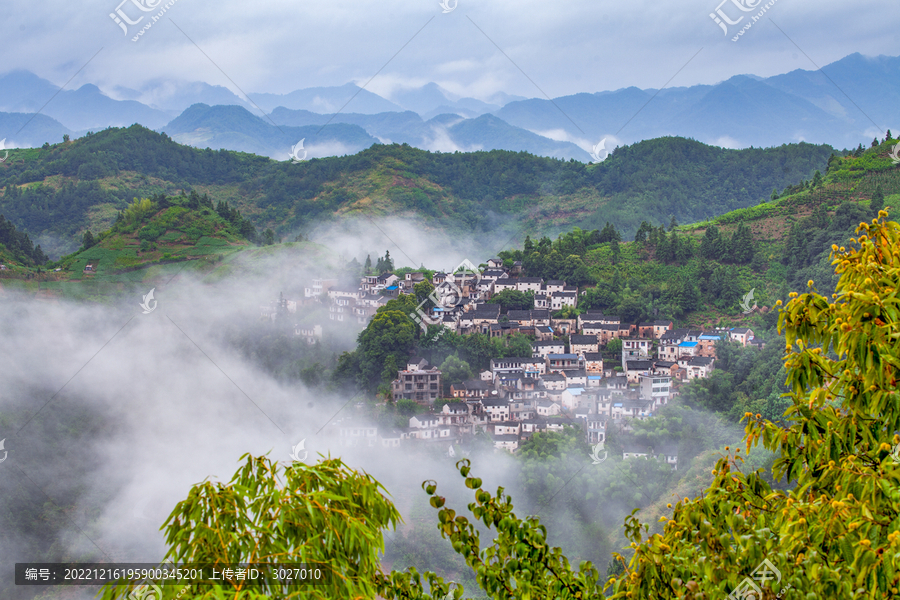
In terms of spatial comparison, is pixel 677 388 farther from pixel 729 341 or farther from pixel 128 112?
pixel 128 112

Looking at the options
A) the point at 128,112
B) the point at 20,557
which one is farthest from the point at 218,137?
the point at 20,557

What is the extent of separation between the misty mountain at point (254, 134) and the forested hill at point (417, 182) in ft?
121

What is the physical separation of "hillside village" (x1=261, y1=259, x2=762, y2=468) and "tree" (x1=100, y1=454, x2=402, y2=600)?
13437 millimetres

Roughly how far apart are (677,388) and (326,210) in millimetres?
32578

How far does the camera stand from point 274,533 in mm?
1645

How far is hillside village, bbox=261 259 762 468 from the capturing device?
16.2 meters

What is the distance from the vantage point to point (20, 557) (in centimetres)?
1282

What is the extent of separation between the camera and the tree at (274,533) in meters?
1.62

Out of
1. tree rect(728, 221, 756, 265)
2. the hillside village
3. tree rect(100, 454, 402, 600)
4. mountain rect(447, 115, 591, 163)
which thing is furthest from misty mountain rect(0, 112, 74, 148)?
tree rect(100, 454, 402, 600)

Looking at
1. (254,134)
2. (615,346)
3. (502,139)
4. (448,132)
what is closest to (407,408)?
(615,346)

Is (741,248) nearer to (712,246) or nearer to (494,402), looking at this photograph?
(712,246)

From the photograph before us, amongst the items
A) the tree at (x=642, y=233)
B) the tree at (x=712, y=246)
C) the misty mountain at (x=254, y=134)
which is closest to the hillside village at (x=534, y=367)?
the tree at (x=712, y=246)

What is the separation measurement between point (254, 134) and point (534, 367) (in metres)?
87.9

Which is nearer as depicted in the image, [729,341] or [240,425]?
[240,425]
